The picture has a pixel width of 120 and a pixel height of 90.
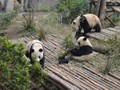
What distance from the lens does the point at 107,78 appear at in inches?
203

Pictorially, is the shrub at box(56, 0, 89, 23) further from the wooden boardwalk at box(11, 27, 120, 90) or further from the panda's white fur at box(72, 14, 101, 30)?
Result: the wooden boardwalk at box(11, 27, 120, 90)

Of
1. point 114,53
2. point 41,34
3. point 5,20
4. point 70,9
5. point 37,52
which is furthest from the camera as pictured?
point 70,9

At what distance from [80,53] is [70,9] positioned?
391 cm

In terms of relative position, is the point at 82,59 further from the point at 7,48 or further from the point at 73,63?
the point at 7,48

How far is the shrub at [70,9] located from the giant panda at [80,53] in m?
3.35

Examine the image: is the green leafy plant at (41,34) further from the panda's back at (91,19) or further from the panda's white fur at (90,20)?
the panda's back at (91,19)

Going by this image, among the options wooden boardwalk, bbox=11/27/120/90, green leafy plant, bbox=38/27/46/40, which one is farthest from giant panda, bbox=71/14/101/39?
wooden boardwalk, bbox=11/27/120/90

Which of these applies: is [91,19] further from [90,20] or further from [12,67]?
[12,67]

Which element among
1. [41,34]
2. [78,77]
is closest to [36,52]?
[78,77]

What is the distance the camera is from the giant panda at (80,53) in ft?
19.2

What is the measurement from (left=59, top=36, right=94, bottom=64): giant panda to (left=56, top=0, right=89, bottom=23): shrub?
3.35m

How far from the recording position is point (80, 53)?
5.91 m

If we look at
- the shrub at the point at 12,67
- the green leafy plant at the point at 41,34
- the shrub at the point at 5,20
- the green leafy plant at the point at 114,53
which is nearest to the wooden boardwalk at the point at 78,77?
the green leafy plant at the point at 114,53

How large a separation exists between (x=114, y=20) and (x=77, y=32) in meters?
3.02
